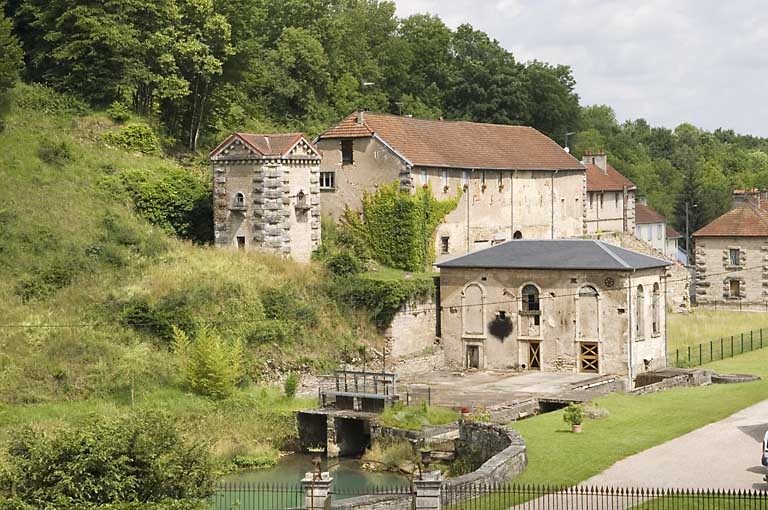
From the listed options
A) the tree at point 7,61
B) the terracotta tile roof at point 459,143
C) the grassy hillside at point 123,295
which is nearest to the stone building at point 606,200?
the terracotta tile roof at point 459,143

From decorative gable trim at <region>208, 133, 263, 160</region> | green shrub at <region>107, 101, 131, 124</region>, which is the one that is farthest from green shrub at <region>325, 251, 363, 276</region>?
green shrub at <region>107, 101, 131, 124</region>

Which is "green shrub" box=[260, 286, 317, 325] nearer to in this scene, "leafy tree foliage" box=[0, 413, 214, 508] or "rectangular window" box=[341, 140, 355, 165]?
"rectangular window" box=[341, 140, 355, 165]

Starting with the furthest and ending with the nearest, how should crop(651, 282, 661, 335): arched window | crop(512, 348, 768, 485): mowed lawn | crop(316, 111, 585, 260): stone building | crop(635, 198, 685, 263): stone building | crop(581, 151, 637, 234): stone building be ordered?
crop(635, 198, 685, 263): stone building → crop(581, 151, 637, 234): stone building → crop(316, 111, 585, 260): stone building → crop(651, 282, 661, 335): arched window → crop(512, 348, 768, 485): mowed lawn

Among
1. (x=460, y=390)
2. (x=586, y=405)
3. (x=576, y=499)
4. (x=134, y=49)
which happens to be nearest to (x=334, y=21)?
(x=134, y=49)

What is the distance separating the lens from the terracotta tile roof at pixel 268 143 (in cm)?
4616

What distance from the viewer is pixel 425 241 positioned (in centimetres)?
5069

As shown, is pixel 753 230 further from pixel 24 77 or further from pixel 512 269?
pixel 24 77

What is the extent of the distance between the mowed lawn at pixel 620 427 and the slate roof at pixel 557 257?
5.64 meters

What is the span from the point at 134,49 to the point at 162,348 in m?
17.6

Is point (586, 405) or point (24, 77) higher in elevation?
point (24, 77)

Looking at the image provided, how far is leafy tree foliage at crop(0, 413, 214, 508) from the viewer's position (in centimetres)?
2294

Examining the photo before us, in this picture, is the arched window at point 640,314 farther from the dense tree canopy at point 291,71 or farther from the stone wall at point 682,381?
the dense tree canopy at point 291,71

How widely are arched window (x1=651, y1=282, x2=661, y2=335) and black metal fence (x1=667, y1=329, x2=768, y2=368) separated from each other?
6.02 ft

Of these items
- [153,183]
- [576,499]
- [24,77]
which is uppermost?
[24,77]
